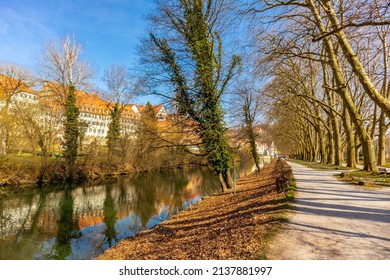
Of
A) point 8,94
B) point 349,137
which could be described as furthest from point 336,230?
point 8,94

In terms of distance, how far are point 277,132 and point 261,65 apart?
38280mm

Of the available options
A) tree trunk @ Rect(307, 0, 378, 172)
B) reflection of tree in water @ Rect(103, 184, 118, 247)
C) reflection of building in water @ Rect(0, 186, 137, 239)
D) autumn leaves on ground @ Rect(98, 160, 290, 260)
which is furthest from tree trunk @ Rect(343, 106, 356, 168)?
reflection of tree in water @ Rect(103, 184, 118, 247)

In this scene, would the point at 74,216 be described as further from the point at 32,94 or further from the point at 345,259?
the point at 32,94

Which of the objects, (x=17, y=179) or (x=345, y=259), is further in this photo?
(x=17, y=179)

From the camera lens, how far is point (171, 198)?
18.7 meters

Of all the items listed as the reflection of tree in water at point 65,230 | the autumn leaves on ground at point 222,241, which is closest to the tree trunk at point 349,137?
the autumn leaves on ground at point 222,241

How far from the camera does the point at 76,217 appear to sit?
44.2 ft

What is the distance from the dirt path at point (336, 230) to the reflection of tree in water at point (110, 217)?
700 cm

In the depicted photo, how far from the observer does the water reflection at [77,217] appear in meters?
9.37

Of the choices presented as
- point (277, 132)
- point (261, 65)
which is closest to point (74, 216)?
point (261, 65)

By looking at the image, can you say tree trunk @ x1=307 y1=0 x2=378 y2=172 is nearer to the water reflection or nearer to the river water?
the river water

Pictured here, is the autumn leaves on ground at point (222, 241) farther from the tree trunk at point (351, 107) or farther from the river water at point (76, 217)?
the tree trunk at point (351, 107)

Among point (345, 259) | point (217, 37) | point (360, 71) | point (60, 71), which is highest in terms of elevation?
point (60, 71)

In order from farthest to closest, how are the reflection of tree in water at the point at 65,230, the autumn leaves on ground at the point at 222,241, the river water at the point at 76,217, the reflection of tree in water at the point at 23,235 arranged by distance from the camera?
the river water at the point at 76,217
the reflection of tree in water at the point at 65,230
the reflection of tree in water at the point at 23,235
the autumn leaves on ground at the point at 222,241
